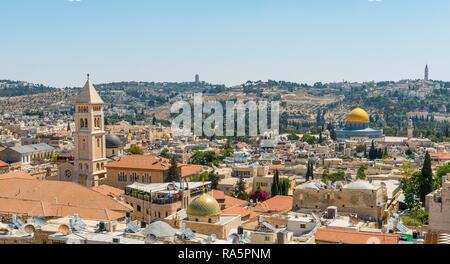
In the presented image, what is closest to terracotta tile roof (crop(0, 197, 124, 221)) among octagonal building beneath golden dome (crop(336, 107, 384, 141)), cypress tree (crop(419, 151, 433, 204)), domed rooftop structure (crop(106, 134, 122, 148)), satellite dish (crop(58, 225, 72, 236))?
satellite dish (crop(58, 225, 72, 236))

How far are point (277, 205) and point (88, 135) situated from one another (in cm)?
679

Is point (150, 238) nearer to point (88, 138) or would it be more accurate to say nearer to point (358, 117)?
point (88, 138)

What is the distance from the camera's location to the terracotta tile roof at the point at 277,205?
1680 cm

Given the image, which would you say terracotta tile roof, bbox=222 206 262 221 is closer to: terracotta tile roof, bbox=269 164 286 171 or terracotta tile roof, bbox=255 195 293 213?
terracotta tile roof, bbox=255 195 293 213

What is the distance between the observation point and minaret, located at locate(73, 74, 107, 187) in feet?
64.7

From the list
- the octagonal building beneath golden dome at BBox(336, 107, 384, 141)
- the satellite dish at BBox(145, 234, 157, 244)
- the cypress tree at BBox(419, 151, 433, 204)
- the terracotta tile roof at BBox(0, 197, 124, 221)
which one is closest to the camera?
the satellite dish at BBox(145, 234, 157, 244)

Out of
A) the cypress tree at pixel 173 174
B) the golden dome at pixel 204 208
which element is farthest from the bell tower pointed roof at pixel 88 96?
the golden dome at pixel 204 208

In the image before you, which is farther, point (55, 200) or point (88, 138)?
point (88, 138)

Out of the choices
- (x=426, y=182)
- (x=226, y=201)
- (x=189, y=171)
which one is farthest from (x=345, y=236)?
(x=189, y=171)

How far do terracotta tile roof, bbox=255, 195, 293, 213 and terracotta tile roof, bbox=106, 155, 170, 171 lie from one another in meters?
4.54

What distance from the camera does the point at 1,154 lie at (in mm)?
32875

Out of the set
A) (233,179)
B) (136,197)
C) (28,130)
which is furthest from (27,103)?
(136,197)

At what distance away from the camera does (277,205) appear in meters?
17.5

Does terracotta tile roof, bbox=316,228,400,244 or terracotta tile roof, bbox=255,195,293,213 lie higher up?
terracotta tile roof, bbox=316,228,400,244
